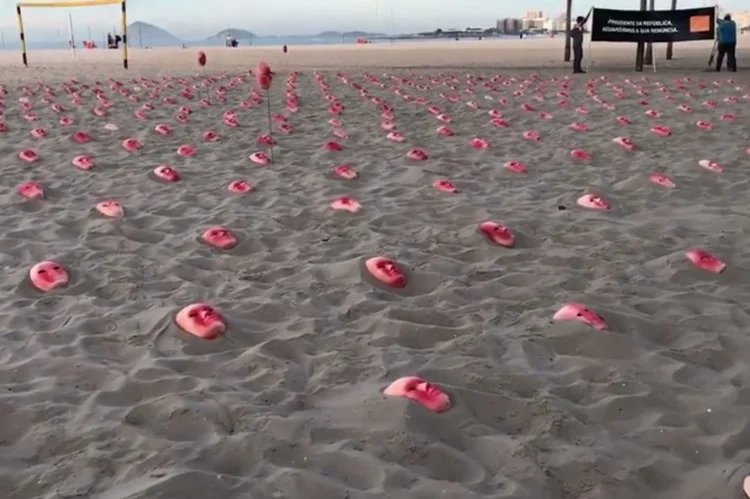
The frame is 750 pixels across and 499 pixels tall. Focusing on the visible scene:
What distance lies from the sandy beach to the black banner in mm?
10357

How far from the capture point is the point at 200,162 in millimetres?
7301

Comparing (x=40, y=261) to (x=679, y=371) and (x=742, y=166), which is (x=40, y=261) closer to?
(x=679, y=371)

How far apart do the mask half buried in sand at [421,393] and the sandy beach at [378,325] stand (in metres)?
0.05

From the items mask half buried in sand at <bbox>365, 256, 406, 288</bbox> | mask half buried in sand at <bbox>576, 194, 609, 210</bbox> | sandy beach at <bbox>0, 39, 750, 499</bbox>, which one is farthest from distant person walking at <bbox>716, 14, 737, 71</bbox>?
mask half buried in sand at <bbox>365, 256, 406, 288</bbox>

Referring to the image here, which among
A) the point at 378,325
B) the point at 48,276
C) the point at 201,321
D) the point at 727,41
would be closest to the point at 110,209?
the point at 48,276

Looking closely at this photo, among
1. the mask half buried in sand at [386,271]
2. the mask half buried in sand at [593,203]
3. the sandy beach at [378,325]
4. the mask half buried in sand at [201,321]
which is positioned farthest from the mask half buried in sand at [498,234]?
the mask half buried in sand at [201,321]

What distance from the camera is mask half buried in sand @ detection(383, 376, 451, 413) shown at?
2.97 m

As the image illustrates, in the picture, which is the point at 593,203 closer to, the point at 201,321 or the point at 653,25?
the point at 201,321

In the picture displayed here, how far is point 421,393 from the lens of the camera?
118 inches

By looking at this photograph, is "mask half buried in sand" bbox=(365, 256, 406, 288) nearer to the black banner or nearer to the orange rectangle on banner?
the black banner

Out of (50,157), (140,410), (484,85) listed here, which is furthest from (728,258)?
(484,85)

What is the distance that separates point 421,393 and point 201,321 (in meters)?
1.17

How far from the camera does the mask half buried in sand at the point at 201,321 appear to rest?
357cm

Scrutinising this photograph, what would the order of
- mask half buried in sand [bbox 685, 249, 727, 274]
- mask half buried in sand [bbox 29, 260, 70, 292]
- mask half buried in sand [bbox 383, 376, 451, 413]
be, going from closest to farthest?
mask half buried in sand [bbox 383, 376, 451, 413] → mask half buried in sand [bbox 29, 260, 70, 292] → mask half buried in sand [bbox 685, 249, 727, 274]
